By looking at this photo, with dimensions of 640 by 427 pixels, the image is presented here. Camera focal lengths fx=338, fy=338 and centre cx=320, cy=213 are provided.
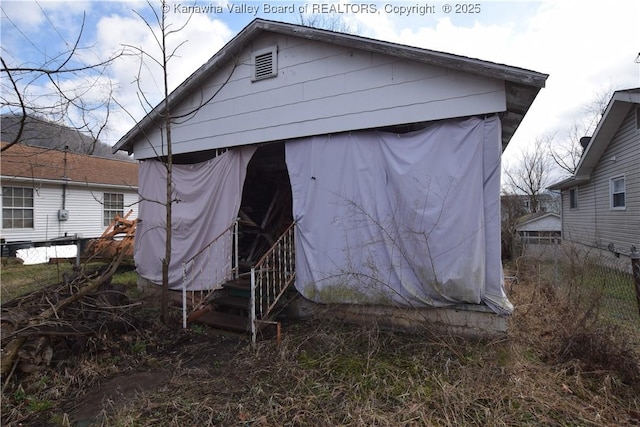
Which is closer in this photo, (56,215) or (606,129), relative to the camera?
(606,129)

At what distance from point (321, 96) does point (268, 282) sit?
3.06 metres

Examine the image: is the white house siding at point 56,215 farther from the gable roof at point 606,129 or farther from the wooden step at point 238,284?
the gable roof at point 606,129

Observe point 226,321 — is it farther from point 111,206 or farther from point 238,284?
point 111,206

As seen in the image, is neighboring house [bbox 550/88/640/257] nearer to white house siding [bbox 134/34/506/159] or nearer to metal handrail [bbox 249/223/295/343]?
white house siding [bbox 134/34/506/159]

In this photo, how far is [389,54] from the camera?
4.68 m

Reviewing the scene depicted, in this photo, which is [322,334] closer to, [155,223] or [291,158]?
[291,158]

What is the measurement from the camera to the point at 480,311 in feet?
14.3

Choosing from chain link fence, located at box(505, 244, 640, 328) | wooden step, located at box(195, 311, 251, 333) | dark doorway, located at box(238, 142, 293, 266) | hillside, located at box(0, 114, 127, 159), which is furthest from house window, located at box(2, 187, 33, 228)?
chain link fence, located at box(505, 244, 640, 328)

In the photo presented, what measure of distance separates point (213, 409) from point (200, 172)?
15.0ft

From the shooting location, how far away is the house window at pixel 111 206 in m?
A: 15.6

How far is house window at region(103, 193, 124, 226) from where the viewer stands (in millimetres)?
15562

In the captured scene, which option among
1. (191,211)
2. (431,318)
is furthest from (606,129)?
(191,211)

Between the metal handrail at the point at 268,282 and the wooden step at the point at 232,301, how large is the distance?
288 mm

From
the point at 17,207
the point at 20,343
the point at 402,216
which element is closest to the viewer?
the point at 20,343
